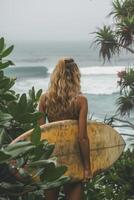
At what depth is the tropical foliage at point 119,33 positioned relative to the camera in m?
10.0

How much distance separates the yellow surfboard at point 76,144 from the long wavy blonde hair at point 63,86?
105mm

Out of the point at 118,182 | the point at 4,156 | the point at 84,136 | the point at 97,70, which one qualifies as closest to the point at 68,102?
the point at 84,136

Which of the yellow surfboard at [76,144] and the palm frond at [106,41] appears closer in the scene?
the yellow surfboard at [76,144]

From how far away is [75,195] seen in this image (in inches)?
141

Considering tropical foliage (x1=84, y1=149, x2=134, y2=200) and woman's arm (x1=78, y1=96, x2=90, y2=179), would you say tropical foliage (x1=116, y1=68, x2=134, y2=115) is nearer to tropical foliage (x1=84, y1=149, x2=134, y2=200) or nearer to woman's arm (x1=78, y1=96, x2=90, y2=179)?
tropical foliage (x1=84, y1=149, x2=134, y2=200)

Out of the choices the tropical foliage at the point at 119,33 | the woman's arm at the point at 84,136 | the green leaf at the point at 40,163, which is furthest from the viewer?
the tropical foliage at the point at 119,33

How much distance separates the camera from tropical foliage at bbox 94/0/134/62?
10007 millimetres

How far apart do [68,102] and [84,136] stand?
0.75 feet

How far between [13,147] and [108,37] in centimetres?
890

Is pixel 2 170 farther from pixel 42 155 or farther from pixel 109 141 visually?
pixel 109 141

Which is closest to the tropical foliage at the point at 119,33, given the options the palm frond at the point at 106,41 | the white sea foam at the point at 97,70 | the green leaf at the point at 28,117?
the palm frond at the point at 106,41

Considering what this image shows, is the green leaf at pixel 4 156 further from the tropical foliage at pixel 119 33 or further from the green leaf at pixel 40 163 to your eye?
the tropical foliage at pixel 119 33

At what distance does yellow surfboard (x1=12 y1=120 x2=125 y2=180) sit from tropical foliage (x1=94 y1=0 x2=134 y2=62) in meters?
5.85

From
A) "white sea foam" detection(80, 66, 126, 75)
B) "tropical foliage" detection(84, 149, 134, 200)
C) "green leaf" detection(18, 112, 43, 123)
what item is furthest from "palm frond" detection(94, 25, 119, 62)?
"white sea foam" detection(80, 66, 126, 75)
